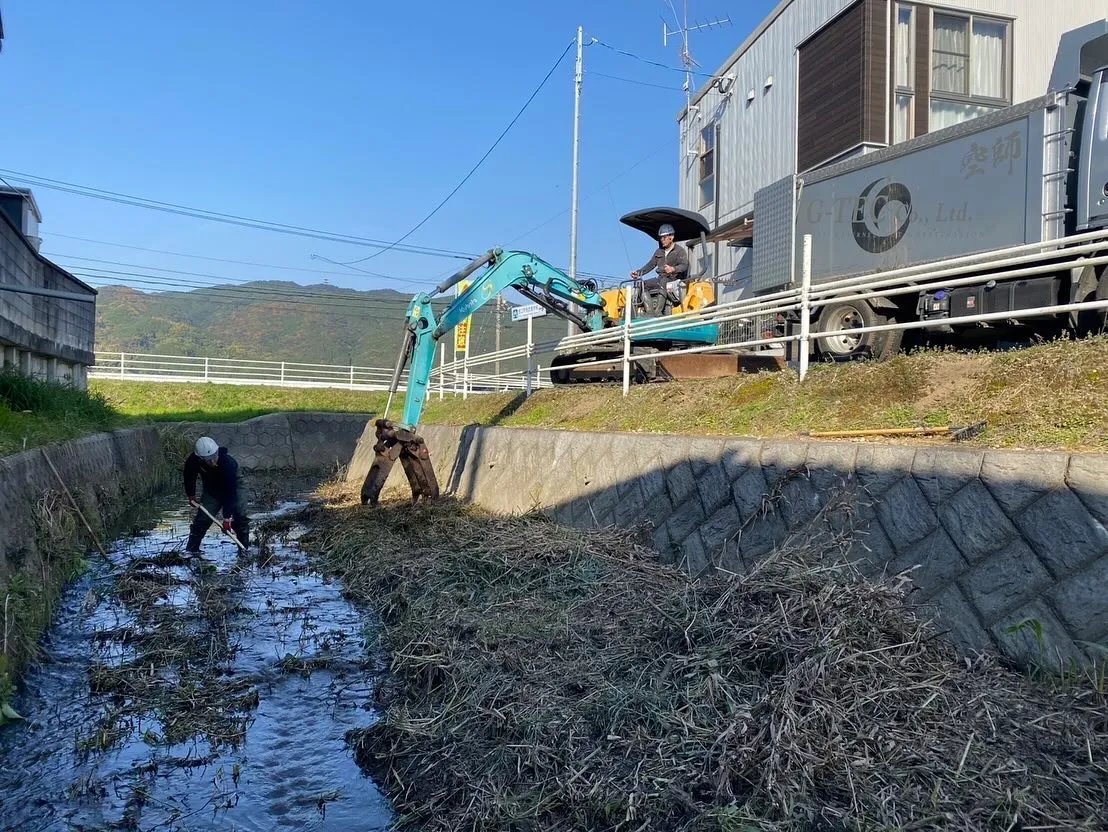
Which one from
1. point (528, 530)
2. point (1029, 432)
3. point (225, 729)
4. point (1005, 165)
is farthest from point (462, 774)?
point (1005, 165)

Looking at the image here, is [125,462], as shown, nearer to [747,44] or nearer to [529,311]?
[529,311]

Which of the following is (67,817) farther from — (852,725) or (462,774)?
(852,725)

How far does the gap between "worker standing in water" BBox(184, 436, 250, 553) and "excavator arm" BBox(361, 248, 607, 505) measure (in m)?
1.90

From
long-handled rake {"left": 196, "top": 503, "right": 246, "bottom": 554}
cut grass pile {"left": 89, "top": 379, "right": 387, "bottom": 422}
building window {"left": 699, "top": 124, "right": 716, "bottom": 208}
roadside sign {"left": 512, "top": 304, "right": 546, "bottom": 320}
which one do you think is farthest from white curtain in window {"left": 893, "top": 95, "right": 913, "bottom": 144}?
cut grass pile {"left": 89, "top": 379, "right": 387, "bottom": 422}

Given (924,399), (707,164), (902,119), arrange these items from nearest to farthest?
(924,399) → (902,119) → (707,164)

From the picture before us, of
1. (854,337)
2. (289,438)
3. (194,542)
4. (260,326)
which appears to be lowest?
(194,542)

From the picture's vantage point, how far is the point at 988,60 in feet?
51.4

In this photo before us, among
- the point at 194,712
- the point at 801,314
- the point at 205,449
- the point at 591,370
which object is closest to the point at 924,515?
the point at 801,314

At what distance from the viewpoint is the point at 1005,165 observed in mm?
9656

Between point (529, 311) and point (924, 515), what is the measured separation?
9375 mm

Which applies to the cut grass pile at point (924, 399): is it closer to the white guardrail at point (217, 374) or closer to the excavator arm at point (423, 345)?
the excavator arm at point (423, 345)

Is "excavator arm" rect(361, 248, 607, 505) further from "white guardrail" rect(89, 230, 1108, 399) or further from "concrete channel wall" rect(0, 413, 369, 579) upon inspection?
"concrete channel wall" rect(0, 413, 369, 579)

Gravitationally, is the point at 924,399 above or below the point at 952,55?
Answer: below

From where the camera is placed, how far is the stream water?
12.6ft
